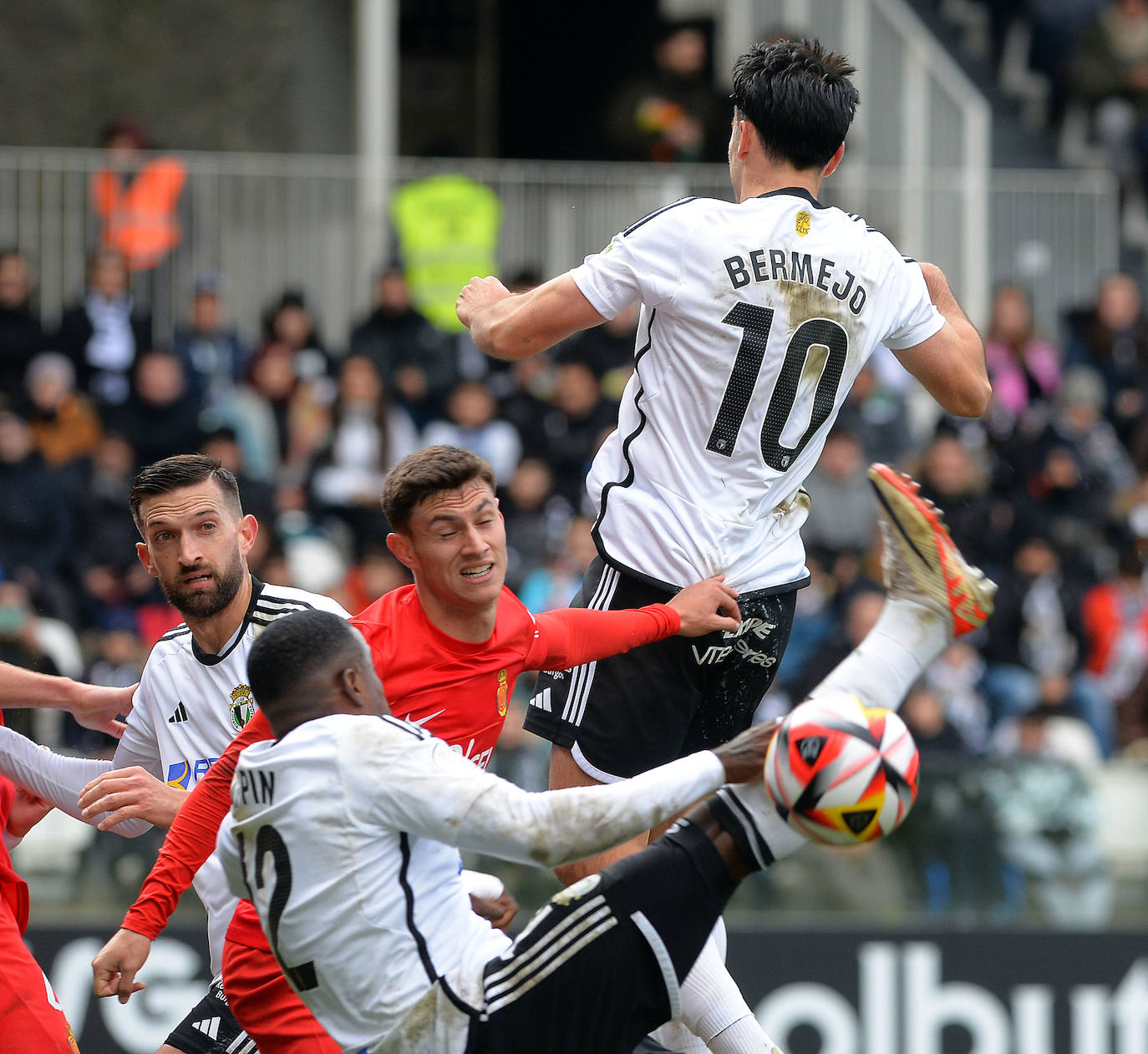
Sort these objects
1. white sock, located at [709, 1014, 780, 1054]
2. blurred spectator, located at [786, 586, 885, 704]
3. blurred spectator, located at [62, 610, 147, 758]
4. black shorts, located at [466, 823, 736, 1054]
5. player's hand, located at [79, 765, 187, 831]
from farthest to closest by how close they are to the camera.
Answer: blurred spectator, located at [786, 586, 885, 704] < blurred spectator, located at [62, 610, 147, 758] < white sock, located at [709, 1014, 780, 1054] < player's hand, located at [79, 765, 187, 831] < black shorts, located at [466, 823, 736, 1054]

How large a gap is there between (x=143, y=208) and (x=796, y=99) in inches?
363

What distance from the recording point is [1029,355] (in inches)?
516

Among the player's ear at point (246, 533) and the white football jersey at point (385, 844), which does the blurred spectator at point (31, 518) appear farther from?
the white football jersey at point (385, 844)

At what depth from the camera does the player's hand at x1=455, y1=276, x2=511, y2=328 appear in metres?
4.96

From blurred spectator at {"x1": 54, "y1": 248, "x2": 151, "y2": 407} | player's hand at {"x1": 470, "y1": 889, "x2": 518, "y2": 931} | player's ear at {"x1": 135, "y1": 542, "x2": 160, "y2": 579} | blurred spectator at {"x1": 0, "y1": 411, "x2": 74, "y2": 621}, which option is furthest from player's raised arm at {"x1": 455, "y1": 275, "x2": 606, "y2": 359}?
blurred spectator at {"x1": 54, "y1": 248, "x2": 151, "y2": 407}

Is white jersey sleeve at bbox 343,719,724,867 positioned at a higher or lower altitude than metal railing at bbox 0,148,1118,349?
lower

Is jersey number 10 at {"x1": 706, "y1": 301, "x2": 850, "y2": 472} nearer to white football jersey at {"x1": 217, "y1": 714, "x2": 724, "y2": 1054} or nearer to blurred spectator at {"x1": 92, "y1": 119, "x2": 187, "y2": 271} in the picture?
white football jersey at {"x1": 217, "y1": 714, "x2": 724, "y2": 1054}

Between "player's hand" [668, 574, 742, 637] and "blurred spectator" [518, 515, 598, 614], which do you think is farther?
"blurred spectator" [518, 515, 598, 614]

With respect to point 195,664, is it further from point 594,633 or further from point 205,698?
point 594,633

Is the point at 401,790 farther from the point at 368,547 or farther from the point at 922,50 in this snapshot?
the point at 922,50

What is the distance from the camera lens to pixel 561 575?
10.8 m

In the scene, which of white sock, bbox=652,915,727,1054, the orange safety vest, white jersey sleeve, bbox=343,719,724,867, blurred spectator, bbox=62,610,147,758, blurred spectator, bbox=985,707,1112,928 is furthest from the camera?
the orange safety vest

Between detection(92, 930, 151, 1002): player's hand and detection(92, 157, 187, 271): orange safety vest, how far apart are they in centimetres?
903

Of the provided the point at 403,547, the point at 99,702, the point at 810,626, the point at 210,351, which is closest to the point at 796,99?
the point at 403,547
